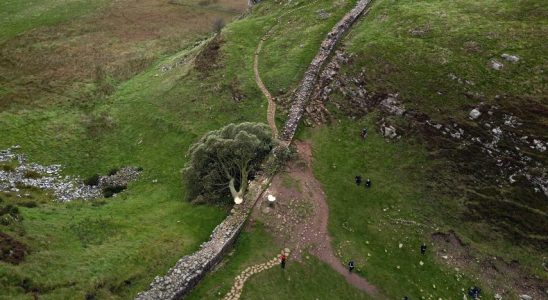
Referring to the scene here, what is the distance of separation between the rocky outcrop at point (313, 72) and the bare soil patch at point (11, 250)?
33.0 meters

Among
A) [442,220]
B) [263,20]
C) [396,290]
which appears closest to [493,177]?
[442,220]

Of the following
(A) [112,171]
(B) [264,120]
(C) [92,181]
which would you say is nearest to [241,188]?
(B) [264,120]

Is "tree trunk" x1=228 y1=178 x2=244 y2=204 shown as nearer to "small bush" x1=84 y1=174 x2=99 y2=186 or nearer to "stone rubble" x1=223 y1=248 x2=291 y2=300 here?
"stone rubble" x1=223 y1=248 x2=291 y2=300

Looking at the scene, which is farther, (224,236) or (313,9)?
(313,9)

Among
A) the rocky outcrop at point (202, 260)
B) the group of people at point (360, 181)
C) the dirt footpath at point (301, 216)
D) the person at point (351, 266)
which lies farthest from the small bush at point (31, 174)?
the person at point (351, 266)

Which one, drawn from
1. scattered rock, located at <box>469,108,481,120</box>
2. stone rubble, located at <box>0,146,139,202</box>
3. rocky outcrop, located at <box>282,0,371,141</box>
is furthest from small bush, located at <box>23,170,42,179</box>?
scattered rock, located at <box>469,108,481,120</box>

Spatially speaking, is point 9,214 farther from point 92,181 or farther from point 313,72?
point 313,72

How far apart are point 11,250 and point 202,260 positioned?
17.2m

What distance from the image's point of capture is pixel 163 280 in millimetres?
40219

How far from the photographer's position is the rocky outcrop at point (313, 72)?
6169 centimetres

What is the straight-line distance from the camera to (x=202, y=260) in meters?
42.1

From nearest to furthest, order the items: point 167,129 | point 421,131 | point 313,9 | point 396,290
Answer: point 396,290 < point 421,131 < point 167,129 < point 313,9

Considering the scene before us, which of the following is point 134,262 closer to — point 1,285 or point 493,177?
point 1,285

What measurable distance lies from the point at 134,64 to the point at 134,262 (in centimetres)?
6346
